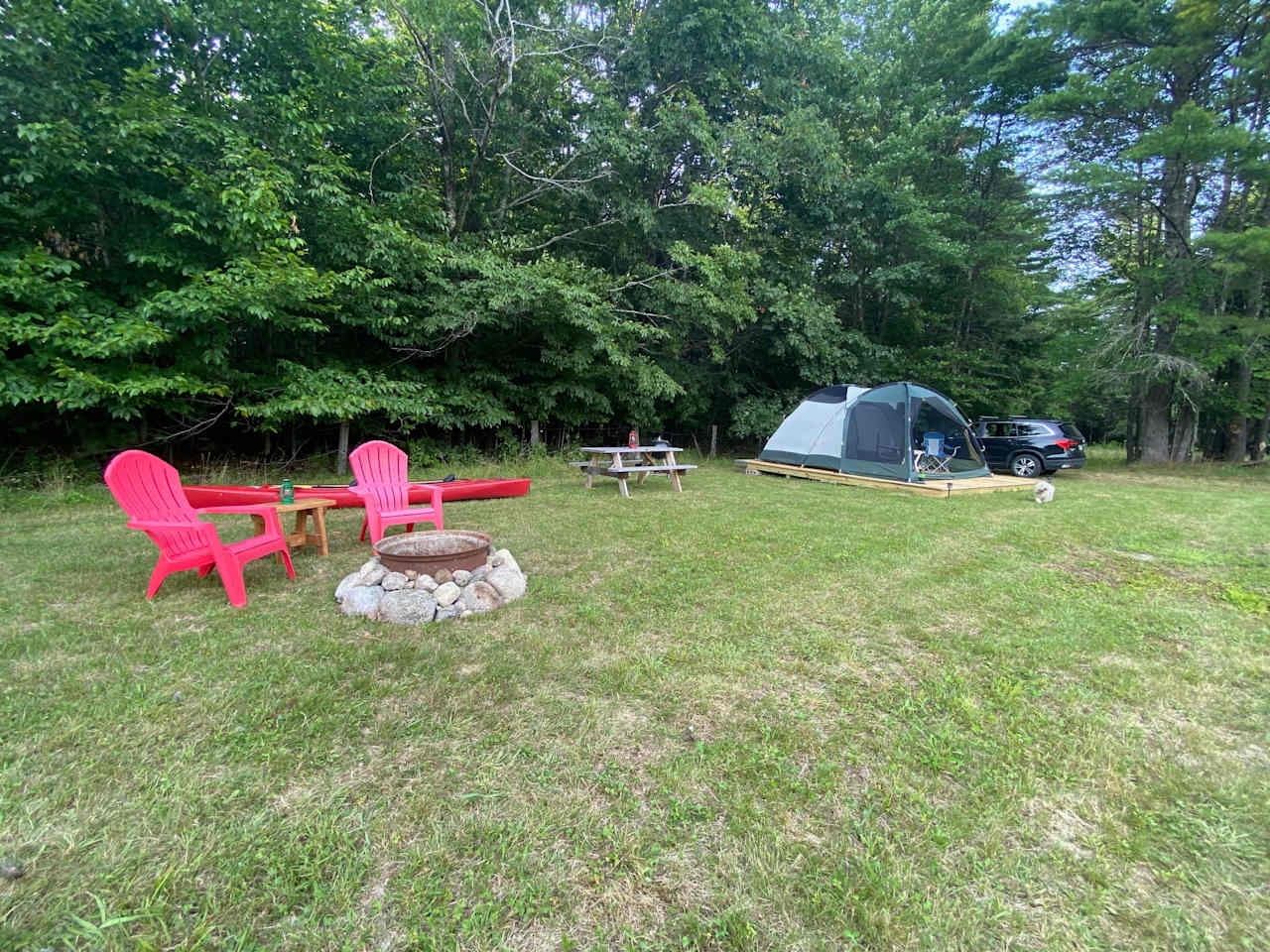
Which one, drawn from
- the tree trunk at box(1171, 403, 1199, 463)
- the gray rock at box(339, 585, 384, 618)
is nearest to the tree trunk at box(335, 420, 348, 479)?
the gray rock at box(339, 585, 384, 618)

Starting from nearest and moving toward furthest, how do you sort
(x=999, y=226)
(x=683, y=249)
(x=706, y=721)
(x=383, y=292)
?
(x=706, y=721) < (x=383, y=292) < (x=683, y=249) < (x=999, y=226)

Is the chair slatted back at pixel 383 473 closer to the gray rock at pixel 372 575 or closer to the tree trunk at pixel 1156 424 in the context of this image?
the gray rock at pixel 372 575

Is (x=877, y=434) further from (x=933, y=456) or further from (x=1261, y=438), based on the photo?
(x=1261, y=438)

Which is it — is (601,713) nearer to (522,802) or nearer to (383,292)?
(522,802)

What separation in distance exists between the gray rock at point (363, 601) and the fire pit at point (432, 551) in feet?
0.55

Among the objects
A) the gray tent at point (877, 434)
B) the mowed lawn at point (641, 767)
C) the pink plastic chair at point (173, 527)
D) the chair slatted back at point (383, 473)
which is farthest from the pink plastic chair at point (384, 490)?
the gray tent at point (877, 434)

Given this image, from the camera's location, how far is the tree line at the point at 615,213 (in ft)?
21.0

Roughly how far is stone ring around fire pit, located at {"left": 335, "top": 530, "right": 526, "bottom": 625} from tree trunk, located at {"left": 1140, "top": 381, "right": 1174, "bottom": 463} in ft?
53.1

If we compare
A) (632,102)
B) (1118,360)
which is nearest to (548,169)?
(632,102)

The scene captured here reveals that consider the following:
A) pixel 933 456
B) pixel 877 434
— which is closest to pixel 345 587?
pixel 877 434

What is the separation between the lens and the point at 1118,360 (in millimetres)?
11359

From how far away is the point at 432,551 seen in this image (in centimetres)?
338

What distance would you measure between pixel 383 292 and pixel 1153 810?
9.67 meters

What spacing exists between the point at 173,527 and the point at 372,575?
1.17 m
